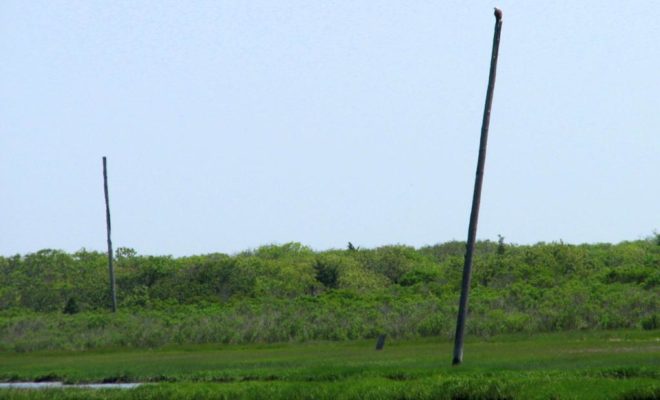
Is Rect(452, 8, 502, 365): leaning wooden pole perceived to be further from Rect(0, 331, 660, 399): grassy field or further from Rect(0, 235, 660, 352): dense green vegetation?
Rect(0, 235, 660, 352): dense green vegetation

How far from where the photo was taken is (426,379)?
2744cm

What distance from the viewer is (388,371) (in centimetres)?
3002

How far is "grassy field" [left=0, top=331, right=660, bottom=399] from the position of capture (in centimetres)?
2472

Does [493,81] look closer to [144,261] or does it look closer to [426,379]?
[426,379]

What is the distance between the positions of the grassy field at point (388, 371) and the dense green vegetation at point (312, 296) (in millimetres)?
4038

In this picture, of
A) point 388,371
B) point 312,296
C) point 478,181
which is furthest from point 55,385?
point 312,296

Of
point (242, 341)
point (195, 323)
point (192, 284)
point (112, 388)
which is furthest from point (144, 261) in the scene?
point (112, 388)

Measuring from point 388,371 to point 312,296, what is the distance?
129 feet

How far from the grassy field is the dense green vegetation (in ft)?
13.2

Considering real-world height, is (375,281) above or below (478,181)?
below

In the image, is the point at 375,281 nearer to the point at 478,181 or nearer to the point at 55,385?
the point at 55,385

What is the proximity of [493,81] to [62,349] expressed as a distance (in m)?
30.8

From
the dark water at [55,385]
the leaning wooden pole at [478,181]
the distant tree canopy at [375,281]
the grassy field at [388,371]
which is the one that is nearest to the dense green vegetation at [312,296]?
the distant tree canopy at [375,281]

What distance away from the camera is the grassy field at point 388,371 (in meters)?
24.7
